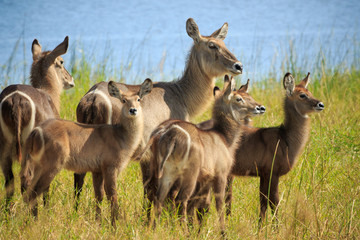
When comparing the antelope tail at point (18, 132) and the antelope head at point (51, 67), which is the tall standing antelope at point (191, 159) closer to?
the antelope tail at point (18, 132)

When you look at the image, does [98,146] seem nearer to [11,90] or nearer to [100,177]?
[100,177]

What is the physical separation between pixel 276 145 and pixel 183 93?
1.41 metres

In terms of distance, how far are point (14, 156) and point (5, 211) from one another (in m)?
0.56

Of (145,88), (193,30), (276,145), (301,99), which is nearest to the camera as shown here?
(145,88)

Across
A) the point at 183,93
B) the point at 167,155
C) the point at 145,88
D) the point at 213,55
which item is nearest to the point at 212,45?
the point at 213,55

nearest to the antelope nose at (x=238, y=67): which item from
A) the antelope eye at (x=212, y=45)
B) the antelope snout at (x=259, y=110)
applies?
the antelope eye at (x=212, y=45)

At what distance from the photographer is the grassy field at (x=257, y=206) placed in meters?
4.43

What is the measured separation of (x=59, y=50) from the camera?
601 cm

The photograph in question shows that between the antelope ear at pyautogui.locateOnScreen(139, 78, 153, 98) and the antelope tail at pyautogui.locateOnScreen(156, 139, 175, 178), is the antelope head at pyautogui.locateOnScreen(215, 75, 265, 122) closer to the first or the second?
the antelope ear at pyautogui.locateOnScreen(139, 78, 153, 98)

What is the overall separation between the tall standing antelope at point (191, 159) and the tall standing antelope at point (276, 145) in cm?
32

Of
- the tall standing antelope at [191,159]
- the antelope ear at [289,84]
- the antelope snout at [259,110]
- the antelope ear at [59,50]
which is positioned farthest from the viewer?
the antelope ear at [59,50]

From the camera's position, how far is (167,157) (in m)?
4.51

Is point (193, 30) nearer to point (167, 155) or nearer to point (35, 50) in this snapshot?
point (35, 50)

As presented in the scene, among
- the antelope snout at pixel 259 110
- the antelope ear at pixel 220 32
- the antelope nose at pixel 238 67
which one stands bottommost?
the antelope snout at pixel 259 110
